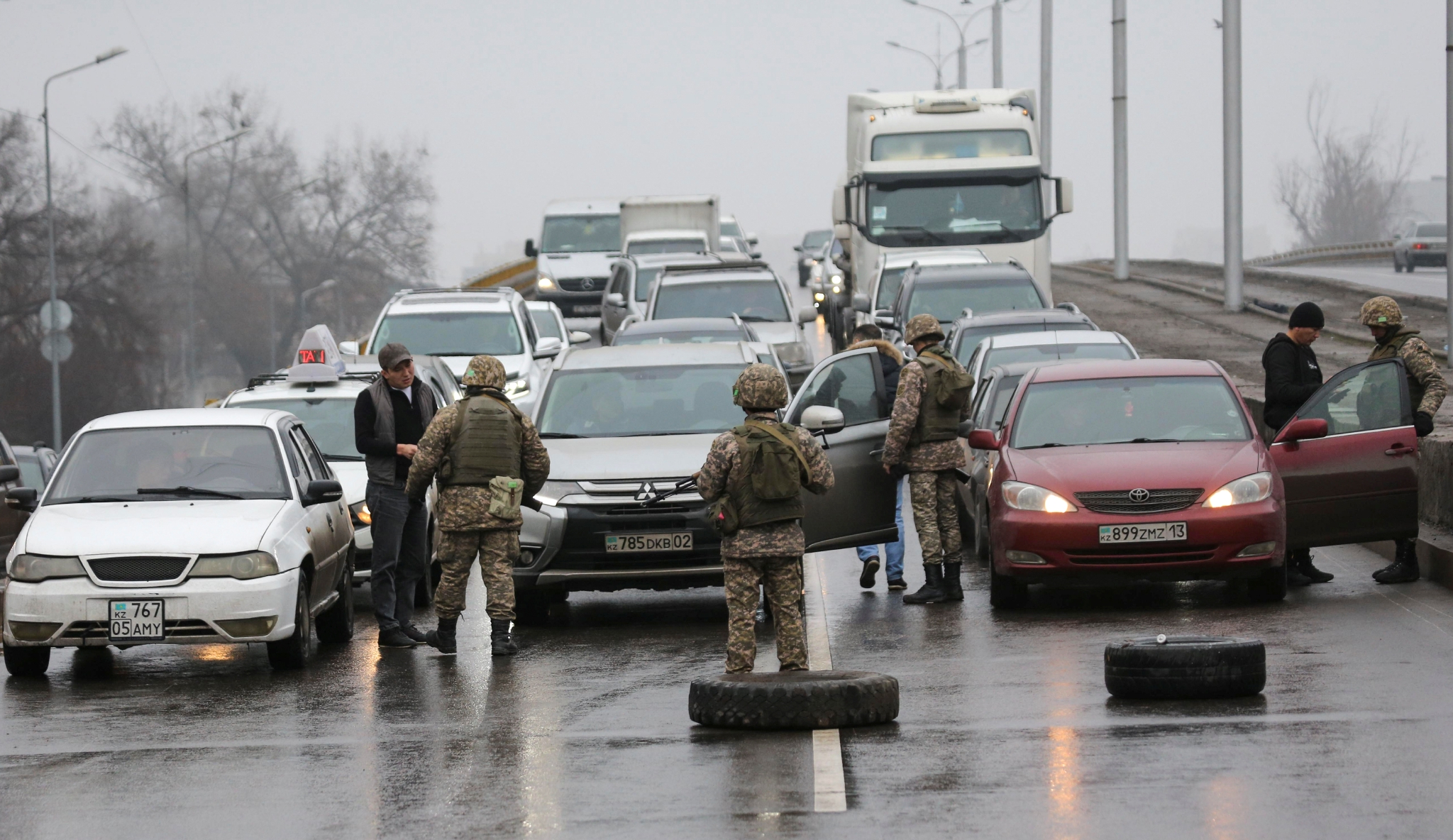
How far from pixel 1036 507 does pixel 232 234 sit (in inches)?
3845

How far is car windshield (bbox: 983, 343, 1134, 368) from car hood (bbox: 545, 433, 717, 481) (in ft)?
16.5

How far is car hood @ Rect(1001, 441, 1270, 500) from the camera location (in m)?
11.7

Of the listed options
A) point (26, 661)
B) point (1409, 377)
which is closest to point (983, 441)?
point (1409, 377)

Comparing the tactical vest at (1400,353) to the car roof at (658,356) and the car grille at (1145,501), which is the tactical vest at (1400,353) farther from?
the car roof at (658,356)

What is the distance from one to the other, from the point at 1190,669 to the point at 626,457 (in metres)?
4.30

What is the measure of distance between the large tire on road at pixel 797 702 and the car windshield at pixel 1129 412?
4564 mm

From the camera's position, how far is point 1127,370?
13.1 m

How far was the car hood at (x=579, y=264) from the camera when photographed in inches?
1650

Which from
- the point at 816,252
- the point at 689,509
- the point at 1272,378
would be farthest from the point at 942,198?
the point at 816,252

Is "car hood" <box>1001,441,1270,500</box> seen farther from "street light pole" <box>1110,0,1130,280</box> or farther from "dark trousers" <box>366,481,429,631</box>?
"street light pole" <box>1110,0,1130,280</box>

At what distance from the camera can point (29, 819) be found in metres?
6.90

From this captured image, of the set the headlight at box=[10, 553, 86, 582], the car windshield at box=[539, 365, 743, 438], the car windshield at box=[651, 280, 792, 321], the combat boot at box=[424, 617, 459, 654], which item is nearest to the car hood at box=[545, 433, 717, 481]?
the car windshield at box=[539, 365, 743, 438]

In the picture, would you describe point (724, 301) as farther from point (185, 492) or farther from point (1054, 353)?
point (185, 492)

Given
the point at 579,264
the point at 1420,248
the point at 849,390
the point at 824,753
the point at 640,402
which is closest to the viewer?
the point at 824,753
